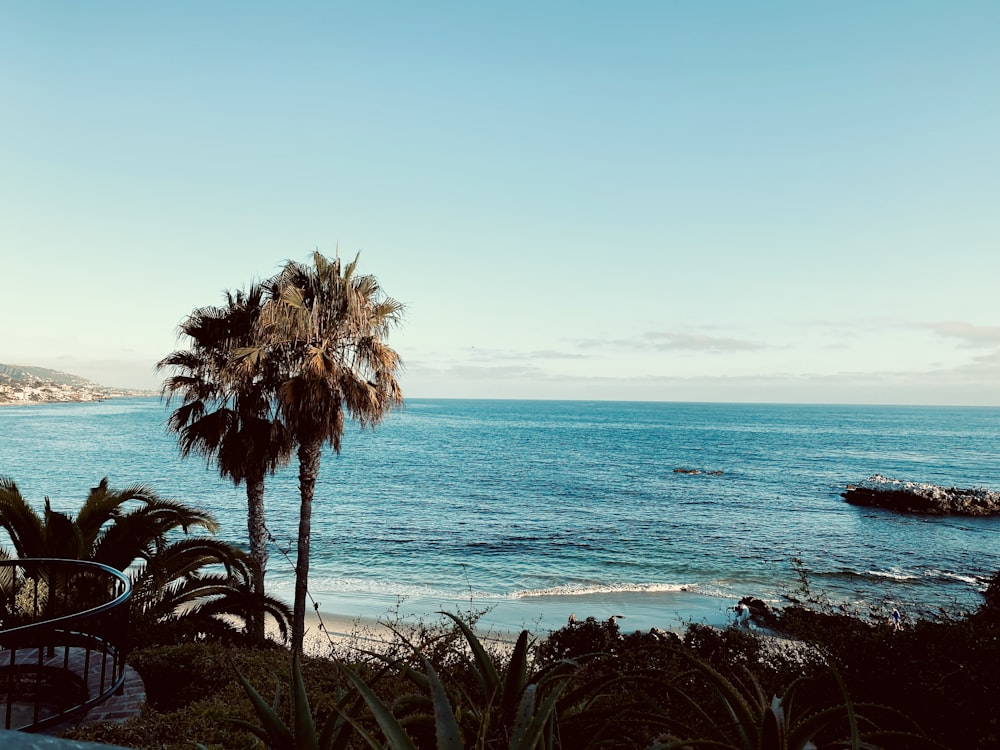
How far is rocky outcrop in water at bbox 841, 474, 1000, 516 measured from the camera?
4188cm

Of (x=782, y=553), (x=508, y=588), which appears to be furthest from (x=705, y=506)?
(x=508, y=588)

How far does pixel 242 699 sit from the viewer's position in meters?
6.35

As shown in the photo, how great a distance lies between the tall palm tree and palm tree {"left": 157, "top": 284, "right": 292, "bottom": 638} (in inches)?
22.2

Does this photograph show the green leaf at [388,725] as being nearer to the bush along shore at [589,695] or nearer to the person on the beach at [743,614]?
the bush along shore at [589,695]

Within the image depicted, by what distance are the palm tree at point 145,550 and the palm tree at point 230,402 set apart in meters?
1.58

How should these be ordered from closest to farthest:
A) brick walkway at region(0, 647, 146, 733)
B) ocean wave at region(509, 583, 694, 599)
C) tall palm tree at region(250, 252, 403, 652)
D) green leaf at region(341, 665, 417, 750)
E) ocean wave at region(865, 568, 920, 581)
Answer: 1. green leaf at region(341, 665, 417, 750)
2. brick walkway at region(0, 647, 146, 733)
3. tall palm tree at region(250, 252, 403, 652)
4. ocean wave at region(509, 583, 694, 599)
5. ocean wave at region(865, 568, 920, 581)

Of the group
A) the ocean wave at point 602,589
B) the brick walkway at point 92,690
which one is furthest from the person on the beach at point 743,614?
the brick walkway at point 92,690

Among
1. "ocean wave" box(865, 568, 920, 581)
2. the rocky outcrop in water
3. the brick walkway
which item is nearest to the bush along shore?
the brick walkway

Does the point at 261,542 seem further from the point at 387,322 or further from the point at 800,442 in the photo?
the point at 800,442

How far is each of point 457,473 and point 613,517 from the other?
2173 centimetres

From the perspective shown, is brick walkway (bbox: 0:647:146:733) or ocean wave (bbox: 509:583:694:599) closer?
brick walkway (bbox: 0:647:146:733)

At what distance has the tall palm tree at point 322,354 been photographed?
44.0ft

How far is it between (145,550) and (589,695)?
39.7 feet

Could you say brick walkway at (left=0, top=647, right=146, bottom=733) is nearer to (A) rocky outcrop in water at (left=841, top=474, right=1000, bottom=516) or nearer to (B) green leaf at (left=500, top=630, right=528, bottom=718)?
(B) green leaf at (left=500, top=630, right=528, bottom=718)
